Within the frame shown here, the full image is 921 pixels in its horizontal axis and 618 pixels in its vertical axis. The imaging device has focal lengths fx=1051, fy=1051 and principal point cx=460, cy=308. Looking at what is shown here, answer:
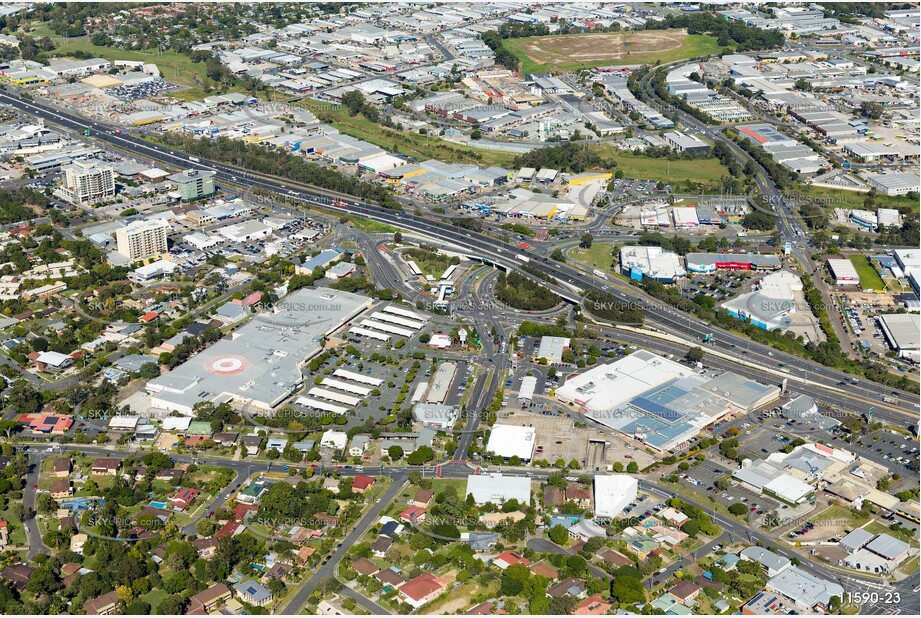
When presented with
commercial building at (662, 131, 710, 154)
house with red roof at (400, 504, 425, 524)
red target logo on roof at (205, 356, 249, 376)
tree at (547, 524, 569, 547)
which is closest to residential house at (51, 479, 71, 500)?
red target logo on roof at (205, 356, 249, 376)

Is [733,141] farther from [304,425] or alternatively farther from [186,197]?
[304,425]

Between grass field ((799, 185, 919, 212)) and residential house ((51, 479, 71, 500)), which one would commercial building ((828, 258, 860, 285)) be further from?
residential house ((51, 479, 71, 500))

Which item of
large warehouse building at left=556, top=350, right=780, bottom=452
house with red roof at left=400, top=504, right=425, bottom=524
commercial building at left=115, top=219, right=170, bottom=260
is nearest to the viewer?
house with red roof at left=400, top=504, right=425, bottom=524

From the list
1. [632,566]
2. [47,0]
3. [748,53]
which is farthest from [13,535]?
[47,0]

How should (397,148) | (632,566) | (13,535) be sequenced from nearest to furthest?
(632,566) → (13,535) → (397,148)

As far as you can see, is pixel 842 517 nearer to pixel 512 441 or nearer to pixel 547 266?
pixel 512 441

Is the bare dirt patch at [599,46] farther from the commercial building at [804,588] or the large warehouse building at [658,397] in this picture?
the commercial building at [804,588]

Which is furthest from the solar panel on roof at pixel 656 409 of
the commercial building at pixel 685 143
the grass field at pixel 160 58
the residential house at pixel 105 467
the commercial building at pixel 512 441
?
the grass field at pixel 160 58

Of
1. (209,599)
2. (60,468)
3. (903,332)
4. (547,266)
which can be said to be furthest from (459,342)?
(903,332)
